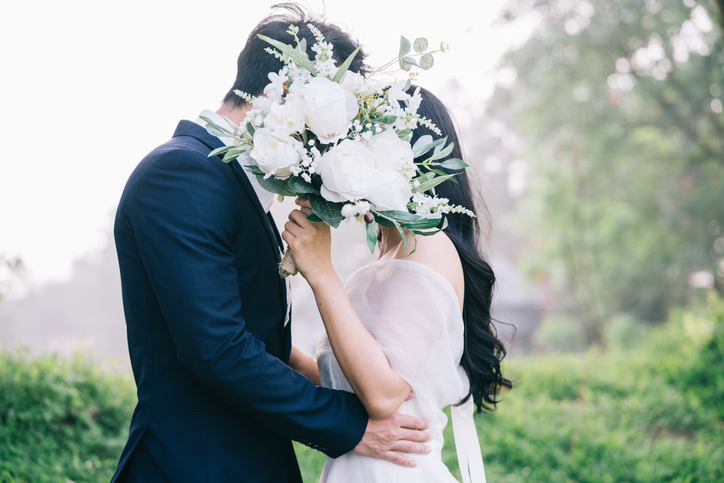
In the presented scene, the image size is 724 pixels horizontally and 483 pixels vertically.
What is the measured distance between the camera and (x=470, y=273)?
2.26m

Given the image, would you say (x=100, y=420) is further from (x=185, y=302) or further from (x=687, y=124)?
(x=687, y=124)

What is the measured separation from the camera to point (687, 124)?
11.5 metres

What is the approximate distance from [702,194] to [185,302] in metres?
13.2

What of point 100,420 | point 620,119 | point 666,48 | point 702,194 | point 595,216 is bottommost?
point 100,420

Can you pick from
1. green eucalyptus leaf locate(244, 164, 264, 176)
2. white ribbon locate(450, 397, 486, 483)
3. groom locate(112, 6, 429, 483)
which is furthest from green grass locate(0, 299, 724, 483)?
green eucalyptus leaf locate(244, 164, 264, 176)

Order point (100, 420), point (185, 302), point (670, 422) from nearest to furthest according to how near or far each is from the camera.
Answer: point (185, 302) < point (100, 420) < point (670, 422)

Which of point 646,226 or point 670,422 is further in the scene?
point 646,226

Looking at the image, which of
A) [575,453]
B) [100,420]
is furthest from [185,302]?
[575,453]

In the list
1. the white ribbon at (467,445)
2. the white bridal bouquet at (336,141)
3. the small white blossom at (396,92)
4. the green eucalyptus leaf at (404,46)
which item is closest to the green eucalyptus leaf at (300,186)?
the white bridal bouquet at (336,141)

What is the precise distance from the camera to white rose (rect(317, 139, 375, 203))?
56.4 inches

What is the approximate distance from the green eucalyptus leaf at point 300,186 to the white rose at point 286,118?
129mm

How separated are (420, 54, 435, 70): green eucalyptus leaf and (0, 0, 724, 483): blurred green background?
55.4 inches

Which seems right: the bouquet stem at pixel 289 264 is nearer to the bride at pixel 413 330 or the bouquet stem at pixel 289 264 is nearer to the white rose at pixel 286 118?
the bride at pixel 413 330

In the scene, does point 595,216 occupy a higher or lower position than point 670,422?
higher
